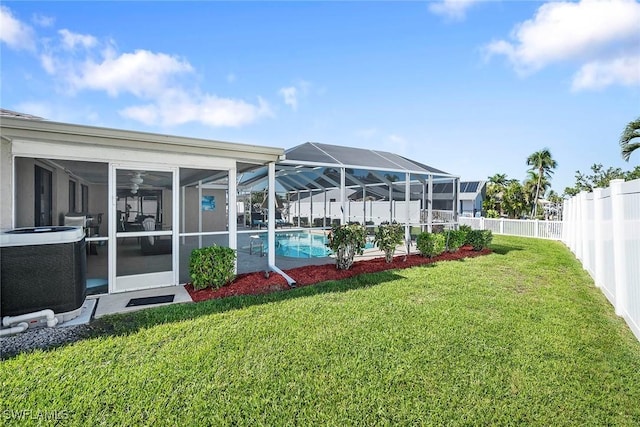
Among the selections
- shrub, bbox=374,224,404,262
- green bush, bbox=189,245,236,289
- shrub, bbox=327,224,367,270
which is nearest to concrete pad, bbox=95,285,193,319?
green bush, bbox=189,245,236,289

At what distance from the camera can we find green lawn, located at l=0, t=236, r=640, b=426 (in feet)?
9.05

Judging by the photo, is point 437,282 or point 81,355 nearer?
point 81,355

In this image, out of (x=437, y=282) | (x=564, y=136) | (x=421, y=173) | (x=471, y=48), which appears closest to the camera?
(x=437, y=282)

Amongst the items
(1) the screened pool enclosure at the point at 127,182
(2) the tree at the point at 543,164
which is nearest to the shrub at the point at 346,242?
(1) the screened pool enclosure at the point at 127,182

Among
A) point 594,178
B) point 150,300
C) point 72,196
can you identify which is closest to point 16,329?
point 150,300

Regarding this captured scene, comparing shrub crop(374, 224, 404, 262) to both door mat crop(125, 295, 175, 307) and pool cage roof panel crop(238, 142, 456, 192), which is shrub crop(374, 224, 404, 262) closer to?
pool cage roof panel crop(238, 142, 456, 192)

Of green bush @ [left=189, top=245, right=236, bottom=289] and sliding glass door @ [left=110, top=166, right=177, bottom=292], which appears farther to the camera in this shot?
green bush @ [left=189, top=245, right=236, bottom=289]

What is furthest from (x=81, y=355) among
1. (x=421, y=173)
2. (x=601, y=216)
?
(x=421, y=173)

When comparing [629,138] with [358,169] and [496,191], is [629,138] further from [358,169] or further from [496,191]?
[496,191]

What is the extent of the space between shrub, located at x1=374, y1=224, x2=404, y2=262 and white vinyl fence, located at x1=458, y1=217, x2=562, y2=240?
11.8m

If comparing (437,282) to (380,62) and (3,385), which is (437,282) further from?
(380,62)

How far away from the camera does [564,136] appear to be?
63.7 ft

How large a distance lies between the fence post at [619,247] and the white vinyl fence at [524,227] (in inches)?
548

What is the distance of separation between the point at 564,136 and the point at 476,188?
1313 centimetres
